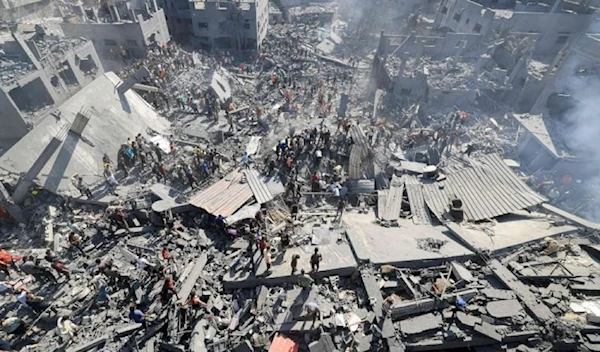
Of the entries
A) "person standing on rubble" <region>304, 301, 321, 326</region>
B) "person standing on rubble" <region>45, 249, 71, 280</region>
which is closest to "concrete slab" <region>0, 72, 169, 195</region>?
"person standing on rubble" <region>45, 249, 71, 280</region>

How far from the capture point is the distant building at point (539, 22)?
29.9 m

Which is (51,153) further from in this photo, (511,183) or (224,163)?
(511,183)

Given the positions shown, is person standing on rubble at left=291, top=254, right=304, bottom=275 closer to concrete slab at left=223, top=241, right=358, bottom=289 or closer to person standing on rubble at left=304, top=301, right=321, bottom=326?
concrete slab at left=223, top=241, right=358, bottom=289

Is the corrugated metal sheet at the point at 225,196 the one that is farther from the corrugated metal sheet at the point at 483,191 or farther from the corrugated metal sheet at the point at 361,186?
the corrugated metal sheet at the point at 483,191

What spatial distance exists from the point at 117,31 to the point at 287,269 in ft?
94.1

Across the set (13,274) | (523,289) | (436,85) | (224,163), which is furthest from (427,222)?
(13,274)

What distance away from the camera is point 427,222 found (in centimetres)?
1516

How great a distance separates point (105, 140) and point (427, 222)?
1952 cm

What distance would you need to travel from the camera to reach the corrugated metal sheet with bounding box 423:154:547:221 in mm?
14958

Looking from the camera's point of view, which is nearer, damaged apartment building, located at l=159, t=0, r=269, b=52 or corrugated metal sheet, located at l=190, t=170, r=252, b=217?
corrugated metal sheet, located at l=190, t=170, r=252, b=217

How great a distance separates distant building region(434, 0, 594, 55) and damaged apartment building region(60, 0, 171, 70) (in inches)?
1337

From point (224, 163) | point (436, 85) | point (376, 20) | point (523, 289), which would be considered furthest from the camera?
point (376, 20)

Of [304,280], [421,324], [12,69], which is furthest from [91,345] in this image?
[12,69]

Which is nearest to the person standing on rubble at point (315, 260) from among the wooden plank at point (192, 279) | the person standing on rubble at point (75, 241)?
the wooden plank at point (192, 279)
